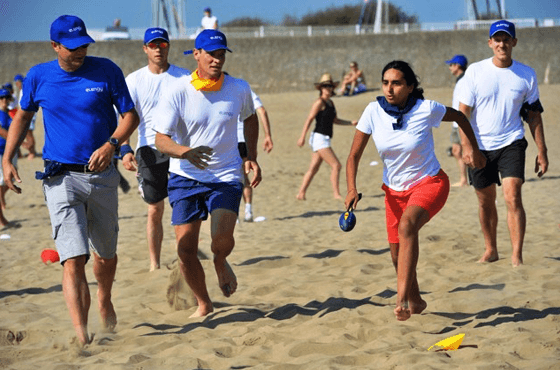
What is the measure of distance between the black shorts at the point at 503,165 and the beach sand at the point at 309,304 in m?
0.77

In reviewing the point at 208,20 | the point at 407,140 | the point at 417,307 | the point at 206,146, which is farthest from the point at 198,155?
the point at 208,20

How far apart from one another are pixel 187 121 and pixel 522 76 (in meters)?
3.20

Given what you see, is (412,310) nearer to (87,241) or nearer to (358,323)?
(358,323)

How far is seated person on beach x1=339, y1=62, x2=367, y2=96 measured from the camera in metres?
29.2

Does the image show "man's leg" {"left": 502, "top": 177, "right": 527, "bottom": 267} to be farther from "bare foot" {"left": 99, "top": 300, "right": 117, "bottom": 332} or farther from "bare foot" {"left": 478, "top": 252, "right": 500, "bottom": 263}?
"bare foot" {"left": 99, "top": 300, "right": 117, "bottom": 332}

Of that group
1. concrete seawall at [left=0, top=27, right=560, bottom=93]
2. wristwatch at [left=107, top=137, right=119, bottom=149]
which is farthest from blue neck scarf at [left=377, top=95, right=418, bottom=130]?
concrete seawall at [left=0, top=27, right=560, bottom=93]

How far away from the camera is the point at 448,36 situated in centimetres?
3428

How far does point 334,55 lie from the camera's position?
113ft

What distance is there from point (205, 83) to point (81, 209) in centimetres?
125

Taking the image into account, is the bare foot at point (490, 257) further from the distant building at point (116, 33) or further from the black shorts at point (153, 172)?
the distant building at point (116, 33)

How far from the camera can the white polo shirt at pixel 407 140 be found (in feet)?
18.7

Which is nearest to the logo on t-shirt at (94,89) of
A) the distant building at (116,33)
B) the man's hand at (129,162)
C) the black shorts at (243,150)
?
the black shorts at (243,150)

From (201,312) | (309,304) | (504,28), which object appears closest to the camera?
(201,312)

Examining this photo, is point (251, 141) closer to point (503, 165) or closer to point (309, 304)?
point (309, 304)
